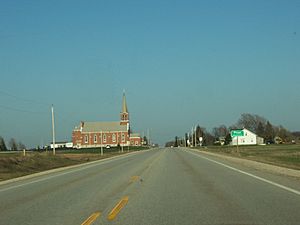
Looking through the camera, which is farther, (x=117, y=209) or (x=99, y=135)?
(x=99, y=135)

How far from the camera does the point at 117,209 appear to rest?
1161 centimetres

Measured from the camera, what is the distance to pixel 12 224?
9766 millimetres

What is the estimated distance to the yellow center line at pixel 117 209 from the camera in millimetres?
10500

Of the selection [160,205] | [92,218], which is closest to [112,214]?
[92,218]

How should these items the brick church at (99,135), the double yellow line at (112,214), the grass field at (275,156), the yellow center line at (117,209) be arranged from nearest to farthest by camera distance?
1. the double yellow line at (112,214)
2. the yellow center line at (117,209)
3. the grass field at (275,156)
4. the brick church at (99,135)

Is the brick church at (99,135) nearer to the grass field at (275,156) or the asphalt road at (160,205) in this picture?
the grass field at (275,156)

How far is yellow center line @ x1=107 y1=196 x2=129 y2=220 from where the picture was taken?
34.4 feet

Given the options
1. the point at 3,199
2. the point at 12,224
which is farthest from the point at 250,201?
the point at 3,199

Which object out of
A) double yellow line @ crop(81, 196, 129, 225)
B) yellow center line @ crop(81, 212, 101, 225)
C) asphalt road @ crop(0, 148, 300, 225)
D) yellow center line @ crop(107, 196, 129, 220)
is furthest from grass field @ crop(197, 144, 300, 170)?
yellow center line @ crop(81, 212, 101, 225)

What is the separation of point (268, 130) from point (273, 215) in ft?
609

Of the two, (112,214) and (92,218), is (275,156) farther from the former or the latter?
(92,218)

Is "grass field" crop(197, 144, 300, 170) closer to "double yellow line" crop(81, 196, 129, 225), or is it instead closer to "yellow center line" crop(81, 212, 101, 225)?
"double yellow line" crop(81, 196, 129, 225)

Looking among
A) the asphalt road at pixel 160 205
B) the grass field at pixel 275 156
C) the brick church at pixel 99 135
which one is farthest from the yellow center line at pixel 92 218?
the brick church at pixel 99 135

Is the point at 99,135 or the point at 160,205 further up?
the point at 99,135
